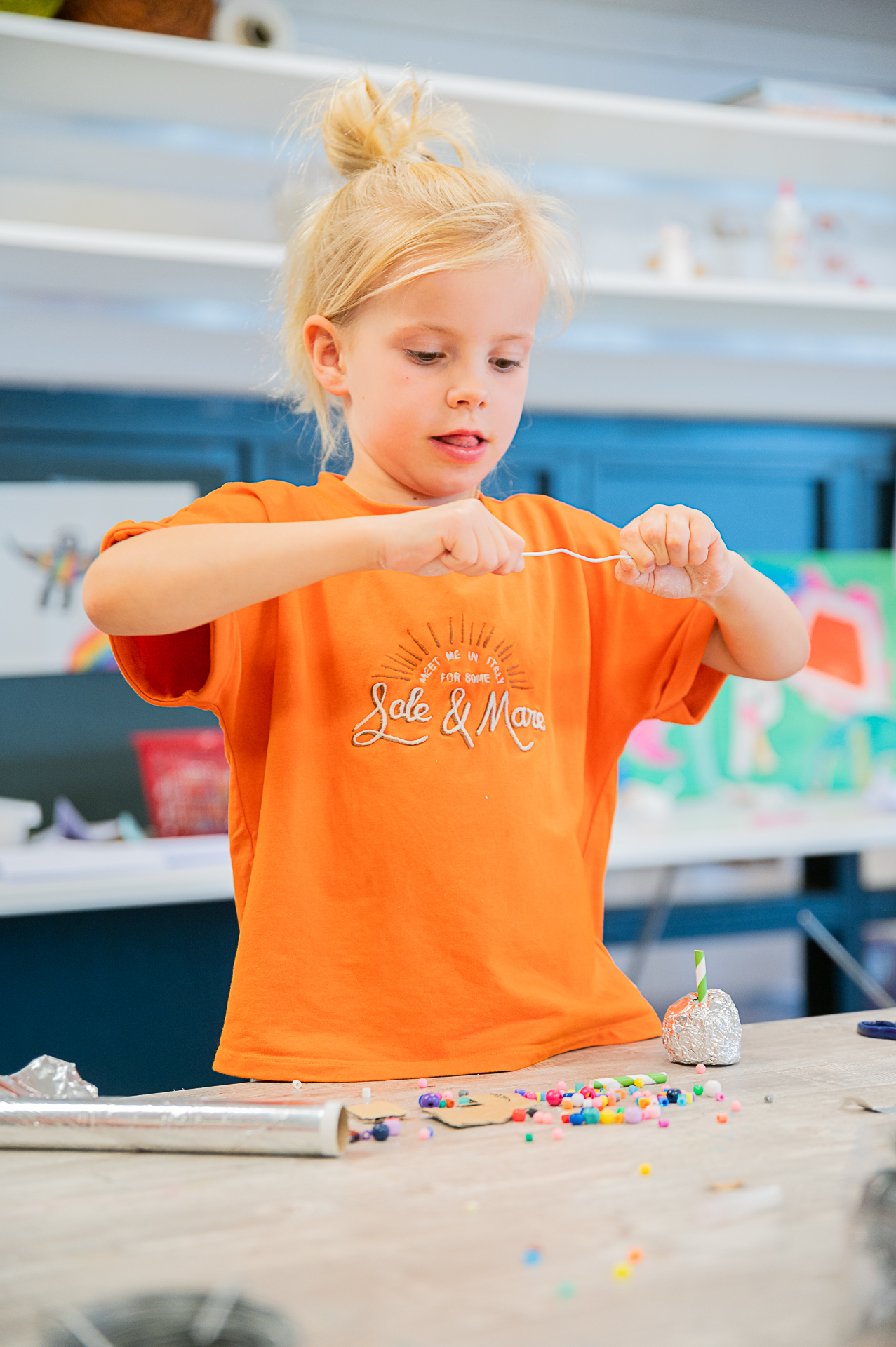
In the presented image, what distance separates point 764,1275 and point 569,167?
2.43 meters

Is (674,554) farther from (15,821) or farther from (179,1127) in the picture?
(15,821)

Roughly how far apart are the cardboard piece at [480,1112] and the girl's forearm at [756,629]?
439mm

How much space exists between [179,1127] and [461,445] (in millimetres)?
565

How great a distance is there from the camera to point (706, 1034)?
820mm

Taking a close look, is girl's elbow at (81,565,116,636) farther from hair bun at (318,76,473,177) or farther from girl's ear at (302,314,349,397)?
hair bun at (318,76,473,177)

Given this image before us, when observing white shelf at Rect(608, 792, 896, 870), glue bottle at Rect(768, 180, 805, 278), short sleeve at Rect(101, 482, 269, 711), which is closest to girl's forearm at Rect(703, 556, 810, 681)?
short sleeve at Rect(101, 482, 269, 711)

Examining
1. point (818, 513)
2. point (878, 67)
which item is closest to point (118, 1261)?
point (818, 513)

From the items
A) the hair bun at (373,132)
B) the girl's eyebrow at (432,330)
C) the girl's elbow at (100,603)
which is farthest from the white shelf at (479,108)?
the girl's elbow at (100,603)

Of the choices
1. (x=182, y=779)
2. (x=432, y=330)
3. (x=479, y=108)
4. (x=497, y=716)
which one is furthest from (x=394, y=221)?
(x=182, y=779)

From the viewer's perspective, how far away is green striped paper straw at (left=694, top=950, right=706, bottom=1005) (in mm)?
849

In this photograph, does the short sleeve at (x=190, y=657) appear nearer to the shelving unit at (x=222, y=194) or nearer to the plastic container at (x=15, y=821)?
the shelving unit at (x=222, y=194)

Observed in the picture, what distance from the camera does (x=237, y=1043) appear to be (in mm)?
903

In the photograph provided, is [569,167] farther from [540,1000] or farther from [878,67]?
[540,1000]

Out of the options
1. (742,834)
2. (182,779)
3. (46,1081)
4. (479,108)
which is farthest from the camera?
(742,834)
